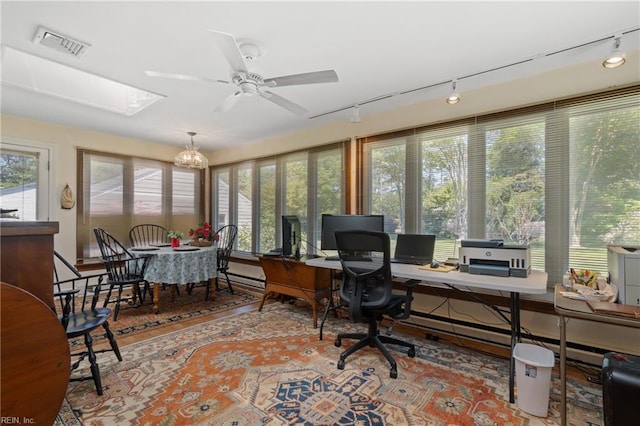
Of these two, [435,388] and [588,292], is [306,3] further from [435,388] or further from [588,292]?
[435,388]

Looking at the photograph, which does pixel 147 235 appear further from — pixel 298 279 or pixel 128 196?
pixel 298 279

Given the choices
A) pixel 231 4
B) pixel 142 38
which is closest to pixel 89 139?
pixel 142 38

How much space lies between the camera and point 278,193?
15.0 feet

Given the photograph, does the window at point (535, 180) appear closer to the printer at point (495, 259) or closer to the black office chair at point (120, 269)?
the printer at point (495, 259)

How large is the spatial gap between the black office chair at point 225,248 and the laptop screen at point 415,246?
8.61ft

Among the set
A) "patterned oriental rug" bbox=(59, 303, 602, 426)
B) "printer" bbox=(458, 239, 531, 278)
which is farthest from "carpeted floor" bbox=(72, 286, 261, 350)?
"printer" bbox=(458, 239, 531, 278)

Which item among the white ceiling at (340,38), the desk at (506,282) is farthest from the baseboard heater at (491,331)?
the white ceiling at (340,38)

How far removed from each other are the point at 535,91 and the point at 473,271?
5.40 feet

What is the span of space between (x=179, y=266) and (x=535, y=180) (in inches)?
151

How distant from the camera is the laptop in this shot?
9.41 feet

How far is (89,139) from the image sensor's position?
432 centimetres

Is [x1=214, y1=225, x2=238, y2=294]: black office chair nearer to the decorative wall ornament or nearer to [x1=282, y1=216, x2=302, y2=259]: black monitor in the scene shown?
[x1=282, y1=216, x2=302, y2=259]: black monitor

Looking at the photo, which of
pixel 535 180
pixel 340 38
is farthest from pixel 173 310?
pixel 535 180

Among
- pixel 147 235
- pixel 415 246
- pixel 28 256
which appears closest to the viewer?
pixel 28 256
